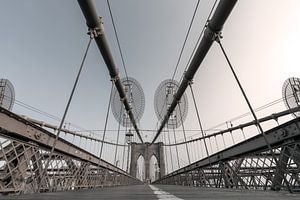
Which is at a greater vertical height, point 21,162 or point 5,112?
point 5,112

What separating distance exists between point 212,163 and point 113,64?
8.14 meters

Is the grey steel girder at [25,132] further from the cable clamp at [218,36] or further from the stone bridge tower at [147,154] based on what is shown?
the stone bridge tower at [147,154]

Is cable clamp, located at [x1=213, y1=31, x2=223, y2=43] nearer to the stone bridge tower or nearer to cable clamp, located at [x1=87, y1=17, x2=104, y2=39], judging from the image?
cable clamp, located at [x1=87, y1=17, x2=104, y2=39]

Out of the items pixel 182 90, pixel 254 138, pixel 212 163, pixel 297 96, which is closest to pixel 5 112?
pixel 254 138

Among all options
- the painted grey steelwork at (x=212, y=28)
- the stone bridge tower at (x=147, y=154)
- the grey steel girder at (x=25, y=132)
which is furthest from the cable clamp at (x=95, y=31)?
the stone bridge tower at (x=147, y=154)

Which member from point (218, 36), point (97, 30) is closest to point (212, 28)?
point (218, 36)

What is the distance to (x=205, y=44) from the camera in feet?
29.0

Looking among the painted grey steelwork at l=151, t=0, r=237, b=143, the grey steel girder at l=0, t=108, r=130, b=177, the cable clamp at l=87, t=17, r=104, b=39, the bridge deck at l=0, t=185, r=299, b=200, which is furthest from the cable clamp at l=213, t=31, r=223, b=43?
the grey steel girder at l=0, t=108, r=130, b=177

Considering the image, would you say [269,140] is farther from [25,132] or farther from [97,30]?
[25,132]

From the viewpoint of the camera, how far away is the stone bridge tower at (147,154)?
2422 inches

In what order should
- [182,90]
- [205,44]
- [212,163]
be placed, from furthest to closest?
[182,90] → [212,163] → [205,44]

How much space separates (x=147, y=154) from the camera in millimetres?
65125

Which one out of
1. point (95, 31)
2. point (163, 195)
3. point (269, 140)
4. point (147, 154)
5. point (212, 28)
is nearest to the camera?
point (163, 195)

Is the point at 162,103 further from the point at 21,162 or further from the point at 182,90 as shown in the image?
the point at 21,162
